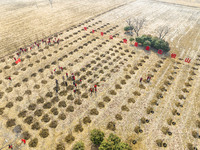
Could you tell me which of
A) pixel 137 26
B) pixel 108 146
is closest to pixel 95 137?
pixel 108 146

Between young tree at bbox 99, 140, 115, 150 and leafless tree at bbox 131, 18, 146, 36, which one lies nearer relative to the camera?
young tree at bbox 99, 140, 115, 150

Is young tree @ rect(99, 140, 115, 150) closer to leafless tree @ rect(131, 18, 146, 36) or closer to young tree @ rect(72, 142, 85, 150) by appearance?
young tree @ rect(72, 142, 85, 150)

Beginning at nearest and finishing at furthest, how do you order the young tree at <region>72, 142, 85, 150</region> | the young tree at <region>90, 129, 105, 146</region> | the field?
1. the young tree at <region>72, 142, 85, 150</region>
2. the young tree at <region>90, 129, 105, 146</region>
3. the field

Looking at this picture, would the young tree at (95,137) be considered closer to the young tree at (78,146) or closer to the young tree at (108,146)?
the young tree at (78,146)

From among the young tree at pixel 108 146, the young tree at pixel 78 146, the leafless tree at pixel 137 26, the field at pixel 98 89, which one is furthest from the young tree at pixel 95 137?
the leafless tree at pixel 137 26

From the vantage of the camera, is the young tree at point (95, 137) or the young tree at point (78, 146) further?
the young tree at point (95, 137)

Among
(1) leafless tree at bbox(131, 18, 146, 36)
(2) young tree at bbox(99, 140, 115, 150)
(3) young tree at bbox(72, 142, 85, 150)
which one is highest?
(1) leafless tree at bbox(131, 18, 146, 36)

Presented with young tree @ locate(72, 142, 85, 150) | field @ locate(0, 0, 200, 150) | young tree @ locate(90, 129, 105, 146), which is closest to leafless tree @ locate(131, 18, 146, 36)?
field @ locate(0, 0, 200, 150)

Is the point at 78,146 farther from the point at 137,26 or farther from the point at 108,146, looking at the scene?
the point at 137,26
